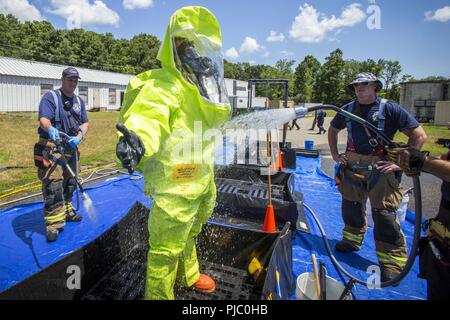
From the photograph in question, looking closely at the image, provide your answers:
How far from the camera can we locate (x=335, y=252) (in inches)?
131

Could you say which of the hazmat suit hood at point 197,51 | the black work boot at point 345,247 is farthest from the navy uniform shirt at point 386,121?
the hazmat suit hood at point 197,51

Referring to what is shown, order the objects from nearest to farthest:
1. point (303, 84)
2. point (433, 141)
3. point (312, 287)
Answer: point (312, 287), point (433, 141), point (303, 84)

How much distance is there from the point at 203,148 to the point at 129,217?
132cm

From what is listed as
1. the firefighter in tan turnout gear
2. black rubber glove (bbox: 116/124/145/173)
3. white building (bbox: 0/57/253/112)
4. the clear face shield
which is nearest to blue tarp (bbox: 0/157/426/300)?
the firefighter in tan turnout gear

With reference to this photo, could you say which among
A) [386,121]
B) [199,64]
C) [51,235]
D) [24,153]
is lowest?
[51,235]

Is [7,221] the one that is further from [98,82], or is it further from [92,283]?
[98,82]

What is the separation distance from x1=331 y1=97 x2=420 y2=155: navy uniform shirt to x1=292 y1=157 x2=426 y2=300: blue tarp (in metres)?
1.20

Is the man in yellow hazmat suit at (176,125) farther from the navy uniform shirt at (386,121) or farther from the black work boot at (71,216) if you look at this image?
the black work boot at (71,216)

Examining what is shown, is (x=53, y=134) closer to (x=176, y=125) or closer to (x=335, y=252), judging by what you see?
(x=176, y=125)

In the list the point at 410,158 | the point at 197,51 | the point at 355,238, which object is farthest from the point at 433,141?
the point at 197,51

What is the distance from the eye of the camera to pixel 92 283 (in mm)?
2482

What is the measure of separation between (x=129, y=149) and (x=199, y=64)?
3.01 feet

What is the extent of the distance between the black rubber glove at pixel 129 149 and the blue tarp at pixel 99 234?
1885mm

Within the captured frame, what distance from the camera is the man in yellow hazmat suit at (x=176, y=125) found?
5.91 ft
